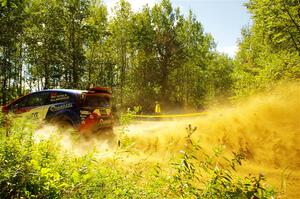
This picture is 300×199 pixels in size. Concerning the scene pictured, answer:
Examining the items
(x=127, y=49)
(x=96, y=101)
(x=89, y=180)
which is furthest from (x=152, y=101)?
(x=89, y=180)

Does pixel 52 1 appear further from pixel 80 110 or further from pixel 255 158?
pixel 255 158

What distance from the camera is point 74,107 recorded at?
933 cm

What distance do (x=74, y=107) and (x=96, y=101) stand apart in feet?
2.64

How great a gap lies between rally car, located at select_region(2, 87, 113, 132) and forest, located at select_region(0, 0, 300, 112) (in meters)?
10.3

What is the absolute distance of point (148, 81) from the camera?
42906mm

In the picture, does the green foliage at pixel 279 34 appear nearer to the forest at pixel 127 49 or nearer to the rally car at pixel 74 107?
the forest at pixel 127 49

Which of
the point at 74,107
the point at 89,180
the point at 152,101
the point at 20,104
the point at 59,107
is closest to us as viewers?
the point at 89,180

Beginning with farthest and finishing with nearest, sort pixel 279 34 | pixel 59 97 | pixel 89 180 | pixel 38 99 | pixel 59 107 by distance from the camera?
1. pixel 279 34
2. pixel 38 99
3. pixel 59 97
4. pixel 59 107
5. pixel 89 180

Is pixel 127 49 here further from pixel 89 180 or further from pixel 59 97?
pixel 89 180

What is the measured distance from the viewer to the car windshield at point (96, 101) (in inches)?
374

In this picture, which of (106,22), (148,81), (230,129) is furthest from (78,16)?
(230,129)

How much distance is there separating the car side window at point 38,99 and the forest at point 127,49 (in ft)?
38.9

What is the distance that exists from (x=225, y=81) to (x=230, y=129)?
56619 millimetres

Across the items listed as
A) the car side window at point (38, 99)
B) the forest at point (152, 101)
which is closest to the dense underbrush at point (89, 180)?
the forest at point (152, 101)
